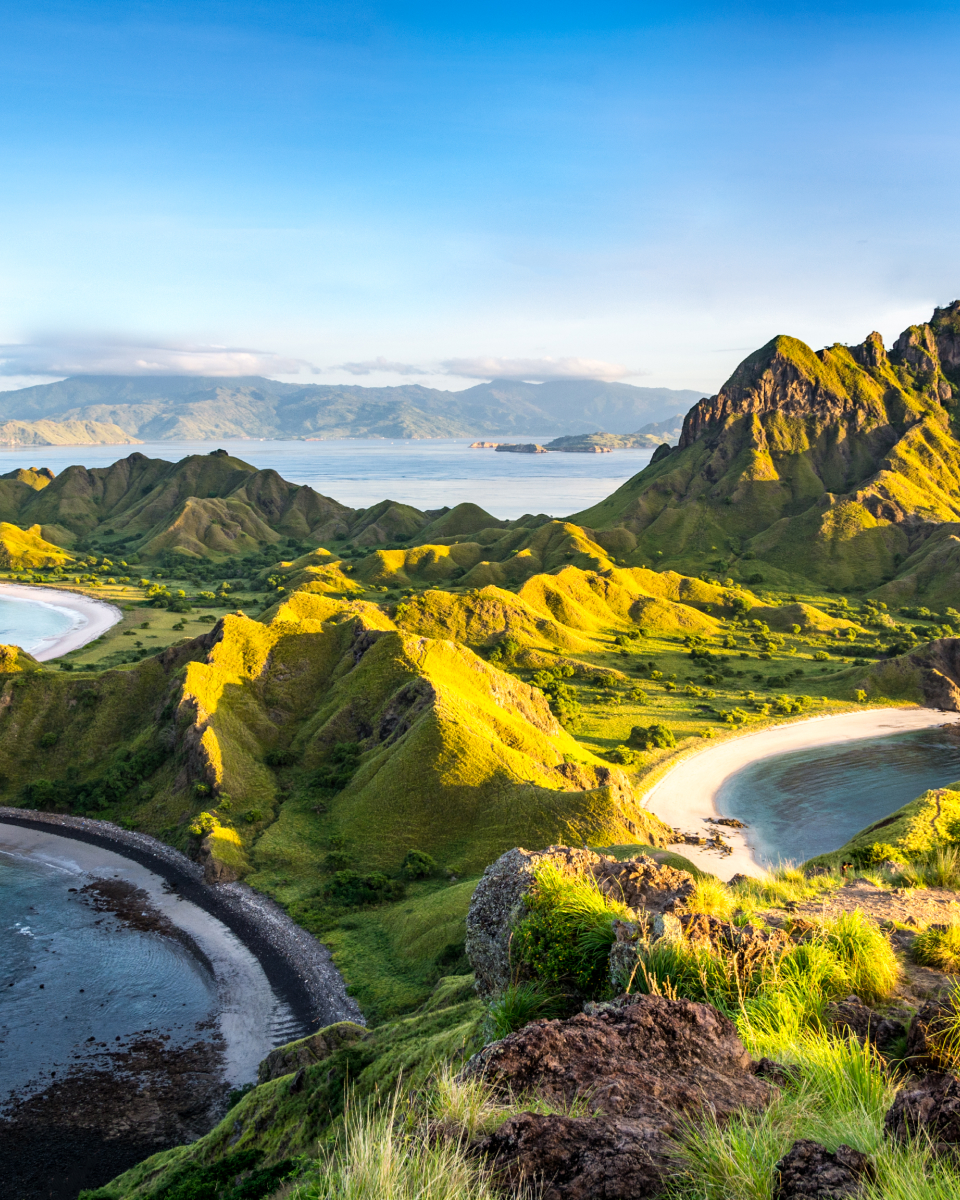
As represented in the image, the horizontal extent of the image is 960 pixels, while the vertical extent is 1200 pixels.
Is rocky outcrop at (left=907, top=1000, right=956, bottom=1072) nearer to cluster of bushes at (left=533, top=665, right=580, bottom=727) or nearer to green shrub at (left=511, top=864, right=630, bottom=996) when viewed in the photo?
green shrub at (left=511, top=864, right=630, bottom=996)

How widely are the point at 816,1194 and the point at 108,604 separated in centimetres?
18388

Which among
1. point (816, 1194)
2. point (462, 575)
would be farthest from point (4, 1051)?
Answer: point (462, 575)

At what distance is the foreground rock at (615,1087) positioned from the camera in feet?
25.4

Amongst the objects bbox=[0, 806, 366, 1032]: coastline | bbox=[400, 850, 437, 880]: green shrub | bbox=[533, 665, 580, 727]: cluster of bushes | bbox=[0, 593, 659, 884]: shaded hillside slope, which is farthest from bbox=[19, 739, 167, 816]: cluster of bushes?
bbox=[533, 665, 580, 727]: cluster of bushes

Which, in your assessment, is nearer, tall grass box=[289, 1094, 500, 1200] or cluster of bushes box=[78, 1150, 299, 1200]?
tall grass box=[289, 1094, 500, 1200]

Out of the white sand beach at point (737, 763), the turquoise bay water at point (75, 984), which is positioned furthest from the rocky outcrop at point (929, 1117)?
the white sand beach at point (737, 763)

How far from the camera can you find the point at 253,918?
55.7m

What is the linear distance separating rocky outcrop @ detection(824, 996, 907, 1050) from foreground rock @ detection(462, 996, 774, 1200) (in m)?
2.45

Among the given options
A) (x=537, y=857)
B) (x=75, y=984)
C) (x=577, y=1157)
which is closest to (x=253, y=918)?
(x=75, y=984)

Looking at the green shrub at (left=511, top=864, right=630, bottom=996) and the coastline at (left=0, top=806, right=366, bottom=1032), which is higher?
the green shrub at (left=511, top=864, right=630, bottom=996)

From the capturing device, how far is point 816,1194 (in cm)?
635

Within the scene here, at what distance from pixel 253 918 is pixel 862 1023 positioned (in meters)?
52.1

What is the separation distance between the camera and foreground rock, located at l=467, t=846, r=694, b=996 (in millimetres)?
19547

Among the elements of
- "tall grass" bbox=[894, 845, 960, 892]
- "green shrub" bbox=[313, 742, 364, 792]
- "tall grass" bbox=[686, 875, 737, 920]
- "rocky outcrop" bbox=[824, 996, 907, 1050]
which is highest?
"rocky outcrop" bbox=[824, 996, 907, 1050]
